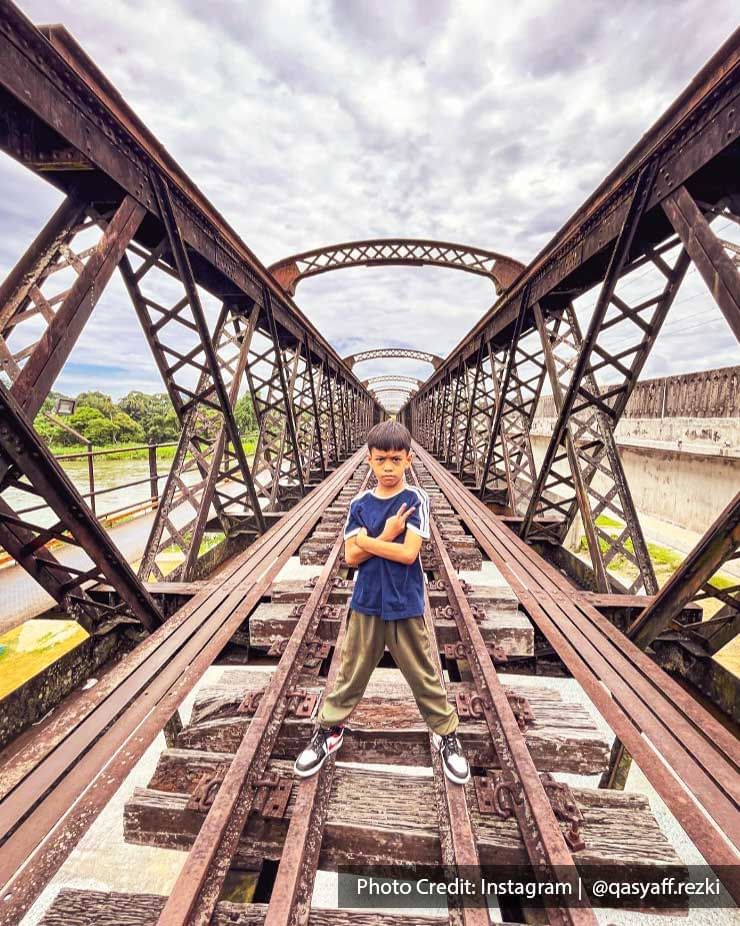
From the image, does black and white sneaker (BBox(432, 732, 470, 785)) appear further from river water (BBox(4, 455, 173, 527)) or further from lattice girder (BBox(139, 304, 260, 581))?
river water (BBox(4, 455, 173, 527))

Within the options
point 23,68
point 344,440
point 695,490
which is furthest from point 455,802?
point 344,440

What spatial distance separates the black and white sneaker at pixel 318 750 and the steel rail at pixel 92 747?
694 mm

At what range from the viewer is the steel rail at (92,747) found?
136 centimetres

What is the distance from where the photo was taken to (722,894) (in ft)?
4.72

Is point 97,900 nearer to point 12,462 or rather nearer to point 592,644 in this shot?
point 12,462

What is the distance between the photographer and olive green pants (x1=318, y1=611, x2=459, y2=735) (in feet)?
6.07

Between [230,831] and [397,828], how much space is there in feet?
2.02

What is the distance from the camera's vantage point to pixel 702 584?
8.12ft

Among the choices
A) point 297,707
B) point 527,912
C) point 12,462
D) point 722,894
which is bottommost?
point 527,912

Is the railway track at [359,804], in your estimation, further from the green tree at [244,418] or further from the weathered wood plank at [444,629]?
the green tree at [244,418]

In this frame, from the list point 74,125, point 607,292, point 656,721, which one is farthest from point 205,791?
point 607,292

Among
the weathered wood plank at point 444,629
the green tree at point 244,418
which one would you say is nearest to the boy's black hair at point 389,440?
the weathered wood plank at point 444,629

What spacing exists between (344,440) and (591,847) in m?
15.9

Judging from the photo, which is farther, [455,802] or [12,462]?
[12,462]
